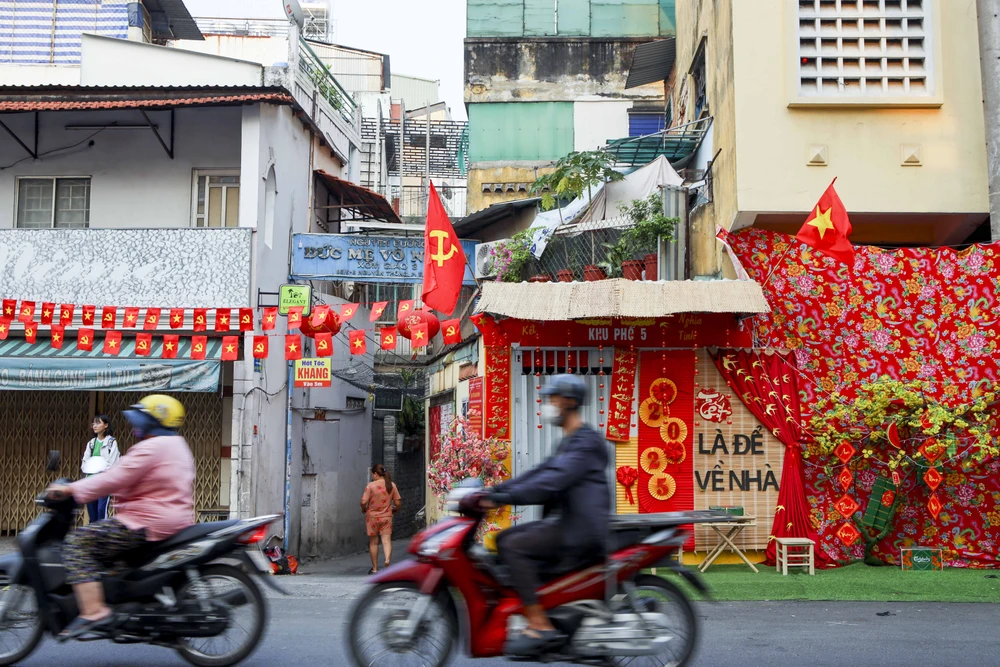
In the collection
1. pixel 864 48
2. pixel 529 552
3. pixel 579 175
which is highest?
pixel 864 48

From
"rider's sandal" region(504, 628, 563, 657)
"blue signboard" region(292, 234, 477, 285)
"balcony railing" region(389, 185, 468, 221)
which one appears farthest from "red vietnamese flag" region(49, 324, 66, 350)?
"balcony railing" region(389, 185, 468, 221)

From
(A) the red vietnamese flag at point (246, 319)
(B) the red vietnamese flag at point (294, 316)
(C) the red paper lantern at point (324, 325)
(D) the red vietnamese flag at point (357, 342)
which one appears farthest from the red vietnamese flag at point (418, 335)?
(A) the red vietnamese flag at point (246, 319)

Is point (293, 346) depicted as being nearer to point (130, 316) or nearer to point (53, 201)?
point (130, 316)

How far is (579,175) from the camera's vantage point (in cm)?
1389

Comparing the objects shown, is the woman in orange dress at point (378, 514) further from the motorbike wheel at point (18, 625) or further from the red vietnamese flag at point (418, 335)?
the motorbike wheel at point (18, 625)

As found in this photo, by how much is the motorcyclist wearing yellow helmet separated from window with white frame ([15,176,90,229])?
36.5 ft

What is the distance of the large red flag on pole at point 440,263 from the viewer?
11891 mm

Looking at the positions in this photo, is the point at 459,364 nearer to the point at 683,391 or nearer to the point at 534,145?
the point at 683,391

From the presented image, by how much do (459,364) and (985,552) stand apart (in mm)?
7137

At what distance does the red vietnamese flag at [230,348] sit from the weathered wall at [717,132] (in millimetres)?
6045

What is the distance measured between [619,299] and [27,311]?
8082 mm

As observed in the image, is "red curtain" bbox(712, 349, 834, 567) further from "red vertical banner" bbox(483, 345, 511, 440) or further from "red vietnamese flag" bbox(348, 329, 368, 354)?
"red vietnamese flag" bbox(348, 329, 368, 354)

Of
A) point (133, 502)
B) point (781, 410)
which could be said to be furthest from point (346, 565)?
point (133, 502)

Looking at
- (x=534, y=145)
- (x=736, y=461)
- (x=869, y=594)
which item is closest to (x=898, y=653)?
(x=869, y=594)
